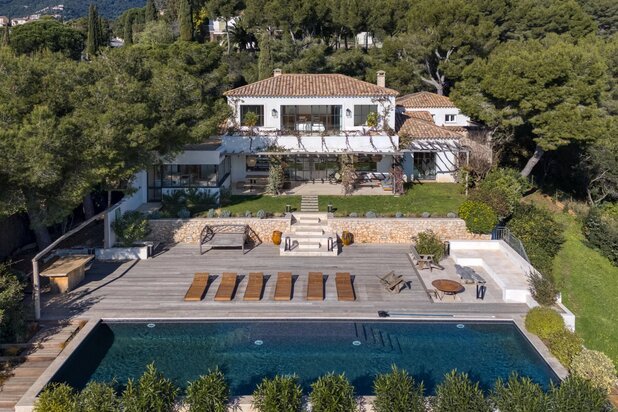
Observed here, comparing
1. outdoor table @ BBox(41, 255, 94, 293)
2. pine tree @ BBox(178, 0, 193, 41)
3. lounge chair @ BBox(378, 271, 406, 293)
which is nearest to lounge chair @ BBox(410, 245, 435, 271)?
lounge chair @ BBox(378, 271, 406, 293)

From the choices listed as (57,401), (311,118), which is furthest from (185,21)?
(57,401)

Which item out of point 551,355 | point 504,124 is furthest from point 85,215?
point 504,124

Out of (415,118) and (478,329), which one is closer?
(478,329)

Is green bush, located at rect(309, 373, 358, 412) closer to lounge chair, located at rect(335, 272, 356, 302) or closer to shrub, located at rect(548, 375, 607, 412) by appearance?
shrub, located at rect(548, 375, 607, 412)

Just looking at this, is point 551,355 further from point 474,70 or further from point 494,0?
point 494,0

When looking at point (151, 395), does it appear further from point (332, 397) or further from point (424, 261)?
point (424, 261)

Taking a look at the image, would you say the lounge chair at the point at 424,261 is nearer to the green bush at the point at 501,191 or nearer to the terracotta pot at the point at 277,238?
the green bush at the point at 501,191
